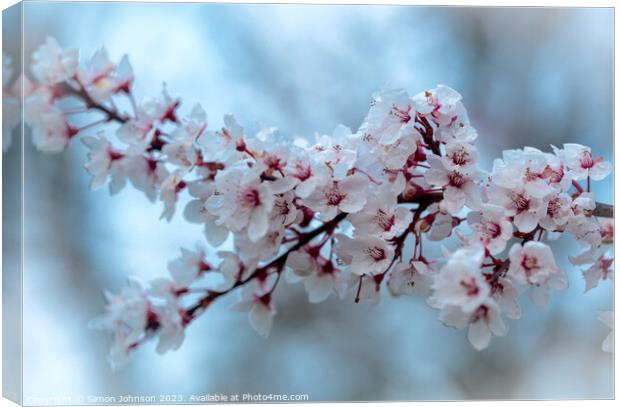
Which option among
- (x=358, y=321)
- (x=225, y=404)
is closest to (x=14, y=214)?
(x=225, y=404)

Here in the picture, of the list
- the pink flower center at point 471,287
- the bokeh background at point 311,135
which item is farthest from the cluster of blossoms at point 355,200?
the bokeh background at point 311,135

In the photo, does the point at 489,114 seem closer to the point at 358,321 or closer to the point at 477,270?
the point at 358,321

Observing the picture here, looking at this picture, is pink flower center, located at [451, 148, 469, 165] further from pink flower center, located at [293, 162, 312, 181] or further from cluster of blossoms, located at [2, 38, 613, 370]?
pink flower center, located at [293, 162, 312, 181]

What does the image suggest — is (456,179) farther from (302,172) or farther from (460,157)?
(302,172)

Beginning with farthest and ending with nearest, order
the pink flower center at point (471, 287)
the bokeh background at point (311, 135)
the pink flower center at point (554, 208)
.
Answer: the bokeh background at point (311, 135)
the pink flower center at point (554, 208)
the pink flower center at point (471, 287)

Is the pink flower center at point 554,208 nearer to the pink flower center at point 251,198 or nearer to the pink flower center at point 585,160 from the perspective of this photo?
the pink flower center at point 585,160

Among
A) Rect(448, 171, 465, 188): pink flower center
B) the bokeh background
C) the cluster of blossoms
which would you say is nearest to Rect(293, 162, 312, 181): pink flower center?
the cluster of blossoms
